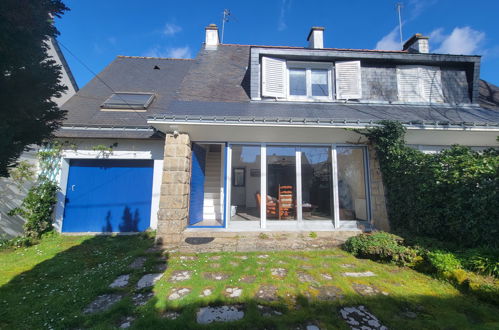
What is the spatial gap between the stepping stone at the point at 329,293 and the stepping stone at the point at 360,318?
0.82 feet

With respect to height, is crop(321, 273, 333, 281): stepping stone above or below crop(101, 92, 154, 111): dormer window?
below

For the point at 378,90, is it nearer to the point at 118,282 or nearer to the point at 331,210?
the point at 331,210

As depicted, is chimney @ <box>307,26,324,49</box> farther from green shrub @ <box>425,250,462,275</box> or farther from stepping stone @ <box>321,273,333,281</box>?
stepping stone @ <box>321,273,333,281</box>

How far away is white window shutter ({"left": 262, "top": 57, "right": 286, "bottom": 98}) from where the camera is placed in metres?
7.20

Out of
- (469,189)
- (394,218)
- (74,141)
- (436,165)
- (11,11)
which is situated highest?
(11,11)

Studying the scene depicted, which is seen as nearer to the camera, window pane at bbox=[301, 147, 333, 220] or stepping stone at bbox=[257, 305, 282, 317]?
stepping stone at bbox=[257, 305, 282, 317]

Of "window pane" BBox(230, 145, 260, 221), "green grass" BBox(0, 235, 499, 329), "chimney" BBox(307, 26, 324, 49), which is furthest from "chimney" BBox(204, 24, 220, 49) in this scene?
"green grass" BBox(0, 235, 499, 329)

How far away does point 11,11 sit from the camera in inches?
110

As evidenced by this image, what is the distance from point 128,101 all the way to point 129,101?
0.04m

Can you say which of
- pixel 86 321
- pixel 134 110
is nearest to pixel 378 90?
pixel 134 110

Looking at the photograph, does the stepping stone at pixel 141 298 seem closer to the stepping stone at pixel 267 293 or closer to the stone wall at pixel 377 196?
the stepping stone at pixel 267 293

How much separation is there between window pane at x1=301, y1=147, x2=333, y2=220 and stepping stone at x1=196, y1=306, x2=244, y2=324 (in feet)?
13.7

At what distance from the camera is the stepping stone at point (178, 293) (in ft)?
9.20

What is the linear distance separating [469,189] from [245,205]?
20.2ft
